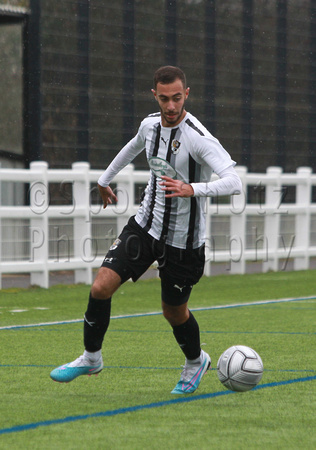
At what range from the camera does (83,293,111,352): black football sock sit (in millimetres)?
6500

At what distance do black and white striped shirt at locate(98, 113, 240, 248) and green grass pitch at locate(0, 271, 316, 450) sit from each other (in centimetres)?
103

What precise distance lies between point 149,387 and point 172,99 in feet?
6.21

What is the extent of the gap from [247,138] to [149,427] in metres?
17.2

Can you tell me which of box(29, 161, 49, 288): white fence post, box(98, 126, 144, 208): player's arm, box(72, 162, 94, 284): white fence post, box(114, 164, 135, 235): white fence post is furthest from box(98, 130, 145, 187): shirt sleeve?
box(114, 164, 135, 235): white fence post

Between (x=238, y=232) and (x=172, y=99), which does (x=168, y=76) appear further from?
(x=238, y=232)

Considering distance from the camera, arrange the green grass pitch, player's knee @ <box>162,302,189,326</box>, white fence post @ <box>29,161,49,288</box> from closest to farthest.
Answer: the green grass pitch, player's knee @ <box>162,302,189,326</box>, white fence post @ <box>29,161,49,288</box>

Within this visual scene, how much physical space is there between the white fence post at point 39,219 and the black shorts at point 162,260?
790cm

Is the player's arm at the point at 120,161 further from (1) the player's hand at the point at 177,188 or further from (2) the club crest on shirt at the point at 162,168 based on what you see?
(1) the player's hand at the point at 177,188

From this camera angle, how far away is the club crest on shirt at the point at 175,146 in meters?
6.45

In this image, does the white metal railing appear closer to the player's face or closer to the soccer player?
the soccer player

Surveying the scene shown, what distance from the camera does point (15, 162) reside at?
18109mm

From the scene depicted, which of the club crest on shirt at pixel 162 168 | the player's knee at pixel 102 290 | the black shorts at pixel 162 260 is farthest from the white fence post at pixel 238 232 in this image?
the player's knee at pixel 102 290

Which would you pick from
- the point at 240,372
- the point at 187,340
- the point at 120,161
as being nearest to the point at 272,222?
the point at 120,161

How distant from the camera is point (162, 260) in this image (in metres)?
6.62
